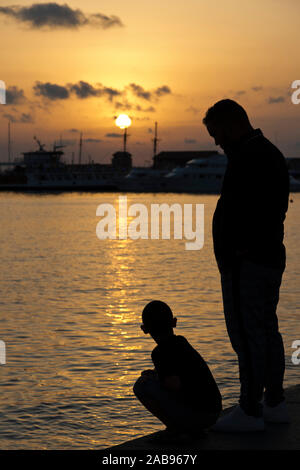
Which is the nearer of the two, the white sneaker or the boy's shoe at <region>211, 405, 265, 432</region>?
the boy's shoe at <region>211, 405, 265, 432</region>

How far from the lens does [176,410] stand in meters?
4.73

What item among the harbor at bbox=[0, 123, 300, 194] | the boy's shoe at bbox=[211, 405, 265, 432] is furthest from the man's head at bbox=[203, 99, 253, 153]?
the harbor at bbox=[0, 123, 300, 194]

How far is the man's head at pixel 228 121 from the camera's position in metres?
4.84

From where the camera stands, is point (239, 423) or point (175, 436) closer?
point (175, 436)

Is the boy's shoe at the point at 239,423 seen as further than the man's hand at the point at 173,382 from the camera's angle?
Yes

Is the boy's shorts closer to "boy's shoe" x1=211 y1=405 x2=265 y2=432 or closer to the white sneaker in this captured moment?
"boy's shoe" x1=211 y1=405 x2=265 y2=432

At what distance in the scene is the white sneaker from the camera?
5.05m

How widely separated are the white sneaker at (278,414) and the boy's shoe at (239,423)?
0.19 m

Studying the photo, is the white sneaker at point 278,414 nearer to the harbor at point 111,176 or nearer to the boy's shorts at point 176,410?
the boy's shorts at point 176,410

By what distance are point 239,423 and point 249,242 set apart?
1.16 meters
